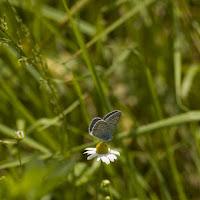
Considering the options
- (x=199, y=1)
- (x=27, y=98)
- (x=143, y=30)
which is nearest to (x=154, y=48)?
(x=143, y=30)

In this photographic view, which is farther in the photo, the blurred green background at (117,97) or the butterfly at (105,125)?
the blurred green background at (117,97)

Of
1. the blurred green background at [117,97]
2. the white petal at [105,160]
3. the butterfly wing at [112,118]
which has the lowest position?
the white petal at [105,160]

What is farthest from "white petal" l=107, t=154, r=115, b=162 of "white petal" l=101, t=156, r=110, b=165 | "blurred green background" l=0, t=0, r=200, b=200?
"blurred green background" l=0, t=0, r=200, b=200

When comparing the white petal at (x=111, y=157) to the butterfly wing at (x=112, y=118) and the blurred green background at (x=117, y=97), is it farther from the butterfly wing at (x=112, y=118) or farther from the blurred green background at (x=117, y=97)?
the blurred green background at (x=117, y=97)

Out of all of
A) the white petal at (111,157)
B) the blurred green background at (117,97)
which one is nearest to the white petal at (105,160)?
the white petal at (111,157)

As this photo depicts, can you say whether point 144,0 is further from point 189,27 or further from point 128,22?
point 189,27

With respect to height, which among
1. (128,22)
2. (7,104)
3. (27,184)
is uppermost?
(128,22)

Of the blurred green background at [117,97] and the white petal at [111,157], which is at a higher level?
the blurred green background at [117,97]
